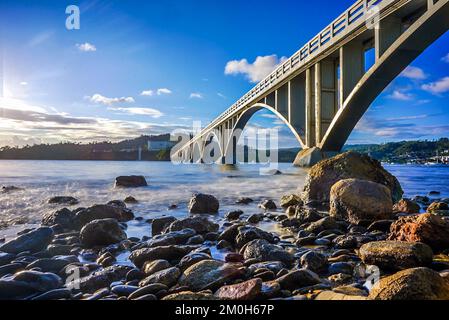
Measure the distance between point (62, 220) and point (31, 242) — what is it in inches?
66.4

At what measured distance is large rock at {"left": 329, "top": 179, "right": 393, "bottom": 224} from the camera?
5.46 meters

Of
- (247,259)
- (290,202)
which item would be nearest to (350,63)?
(290,202)

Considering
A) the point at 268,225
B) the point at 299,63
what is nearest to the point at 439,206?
the point at 268,225

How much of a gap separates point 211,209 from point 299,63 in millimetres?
19066

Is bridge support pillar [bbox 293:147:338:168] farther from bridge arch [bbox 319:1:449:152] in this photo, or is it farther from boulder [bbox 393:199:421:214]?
boulder [bbox 393:199:421:214]

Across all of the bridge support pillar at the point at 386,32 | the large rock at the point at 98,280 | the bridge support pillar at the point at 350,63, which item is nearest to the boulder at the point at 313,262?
the large rock at the point at 98,280

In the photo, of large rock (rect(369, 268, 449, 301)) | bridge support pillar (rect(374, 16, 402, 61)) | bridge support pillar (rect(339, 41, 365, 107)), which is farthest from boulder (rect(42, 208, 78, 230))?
bridge support pillar (rect(339, 41, 365, 107))

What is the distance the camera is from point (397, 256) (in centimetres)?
301

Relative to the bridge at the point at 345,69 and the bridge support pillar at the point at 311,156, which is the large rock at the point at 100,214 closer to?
the bridge at the point at 345,69

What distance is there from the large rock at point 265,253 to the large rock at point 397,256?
0.89 m

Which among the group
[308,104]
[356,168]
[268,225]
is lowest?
[268,225]

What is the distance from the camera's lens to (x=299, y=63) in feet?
75.5

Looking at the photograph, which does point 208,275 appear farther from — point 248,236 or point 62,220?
point 62,220
